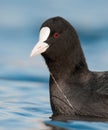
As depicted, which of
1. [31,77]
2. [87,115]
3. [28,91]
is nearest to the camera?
[87,115]

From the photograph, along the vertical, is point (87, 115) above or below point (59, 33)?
below

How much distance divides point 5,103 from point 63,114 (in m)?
1.63

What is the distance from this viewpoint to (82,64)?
17172 mm

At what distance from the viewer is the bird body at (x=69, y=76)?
1670 cm

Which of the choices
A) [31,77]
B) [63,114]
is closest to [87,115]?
[63,114]

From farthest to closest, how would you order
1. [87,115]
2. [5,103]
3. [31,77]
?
[31,77] → [5,103] → [87,115]

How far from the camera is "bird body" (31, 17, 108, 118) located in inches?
658

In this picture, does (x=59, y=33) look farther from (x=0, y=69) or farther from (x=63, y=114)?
(x=0, y=69)

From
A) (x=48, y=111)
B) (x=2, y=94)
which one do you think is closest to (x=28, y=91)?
(x=2, y=94)

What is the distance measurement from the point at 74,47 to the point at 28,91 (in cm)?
258

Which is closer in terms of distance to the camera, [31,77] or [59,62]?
[59,62]

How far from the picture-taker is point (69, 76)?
56.2 feet

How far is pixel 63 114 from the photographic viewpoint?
16.9 metres

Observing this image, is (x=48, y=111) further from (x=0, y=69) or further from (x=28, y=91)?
(x=0, y=69)
